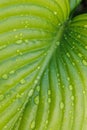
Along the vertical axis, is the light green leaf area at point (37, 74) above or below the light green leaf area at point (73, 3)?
below

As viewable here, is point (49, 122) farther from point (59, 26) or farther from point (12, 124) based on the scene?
point (59, 26)

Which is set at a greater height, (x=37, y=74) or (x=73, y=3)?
(x=73, y=3)

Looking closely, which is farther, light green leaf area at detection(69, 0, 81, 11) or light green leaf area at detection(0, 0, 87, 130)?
light green leaf area at detection(69, 0, 81, 11)

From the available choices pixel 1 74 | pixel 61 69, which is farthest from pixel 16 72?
pixel 61 69

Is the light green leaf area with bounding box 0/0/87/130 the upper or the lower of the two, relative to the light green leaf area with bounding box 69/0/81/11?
lower

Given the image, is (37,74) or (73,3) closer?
(37,74)

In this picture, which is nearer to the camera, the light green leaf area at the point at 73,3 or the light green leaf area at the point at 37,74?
the light green leaf area at the point at 37,74

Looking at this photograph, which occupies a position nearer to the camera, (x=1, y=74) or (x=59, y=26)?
(x=1, y=74)

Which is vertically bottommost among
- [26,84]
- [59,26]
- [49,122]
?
[49,122]
